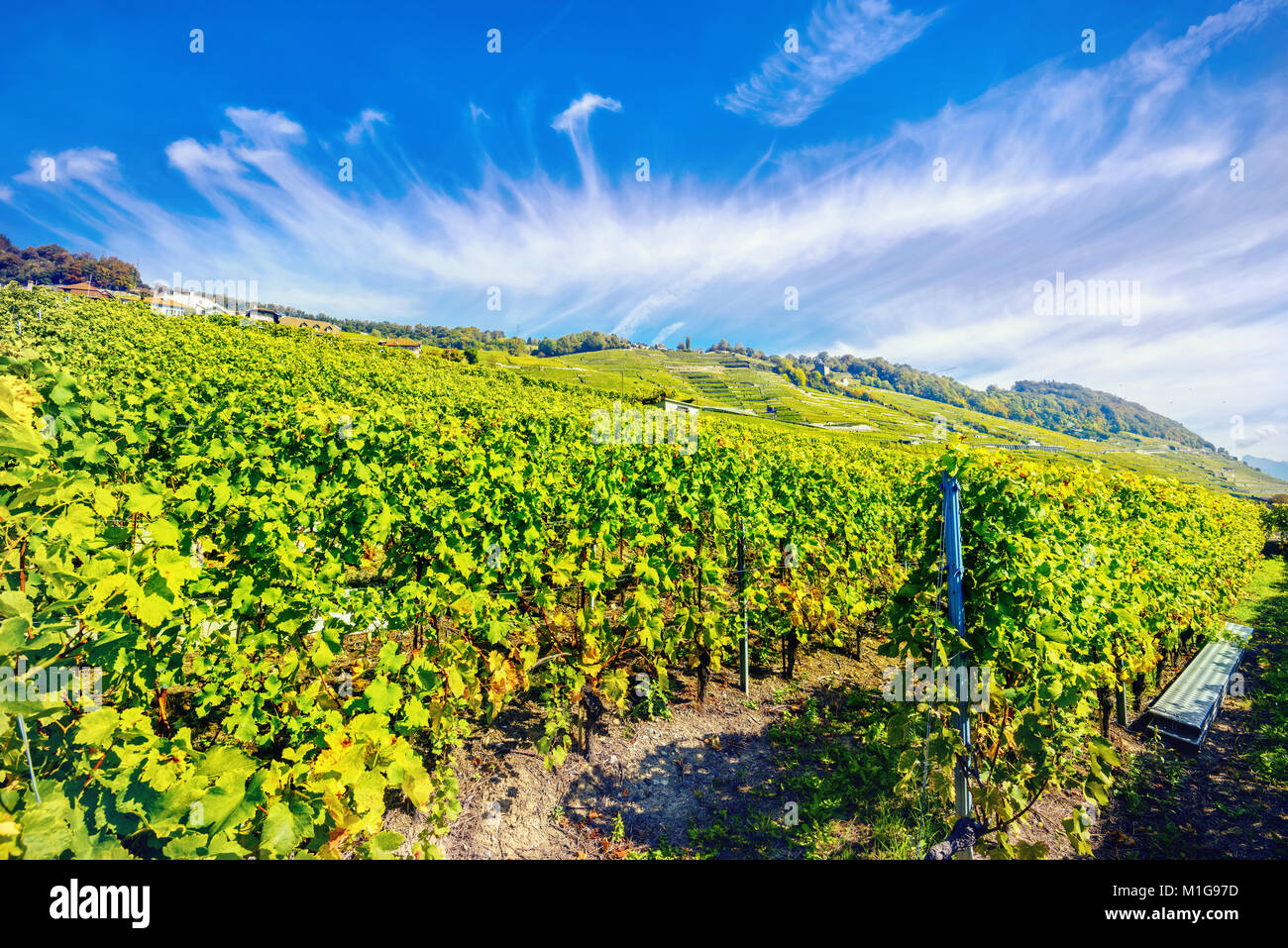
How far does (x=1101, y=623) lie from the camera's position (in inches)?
209

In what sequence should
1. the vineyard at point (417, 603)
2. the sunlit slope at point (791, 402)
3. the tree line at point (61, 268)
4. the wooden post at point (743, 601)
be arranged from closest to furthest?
the vineyard at point (417, 603), the wooden post at point (743, 601), the sunlit slope at point (791, 402), the tree line at point (61, 268)

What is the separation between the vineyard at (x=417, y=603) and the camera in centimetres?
191

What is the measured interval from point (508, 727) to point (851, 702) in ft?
13.6

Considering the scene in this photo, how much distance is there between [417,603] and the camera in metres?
4.05

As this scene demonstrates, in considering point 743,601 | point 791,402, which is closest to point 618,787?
point 743,601

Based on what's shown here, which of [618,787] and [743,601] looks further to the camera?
[743,601]

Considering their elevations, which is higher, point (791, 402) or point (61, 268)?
point (61, 268)

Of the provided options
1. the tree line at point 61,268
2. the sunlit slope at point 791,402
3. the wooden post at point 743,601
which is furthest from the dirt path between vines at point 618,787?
the tree line at point 61,268

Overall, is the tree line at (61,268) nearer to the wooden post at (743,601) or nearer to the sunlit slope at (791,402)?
the sunlit slope at (791,402)

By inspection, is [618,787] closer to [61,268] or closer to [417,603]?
[417,603]

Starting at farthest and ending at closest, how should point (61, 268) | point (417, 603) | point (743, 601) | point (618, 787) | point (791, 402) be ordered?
point (61, 268)
point (791, 402)
point (743, 601)
point (618, 787)
point (417, 603)

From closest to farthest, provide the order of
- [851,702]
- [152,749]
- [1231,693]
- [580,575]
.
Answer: [152,749]
[580,575]
[851,702]
[1231,693]
